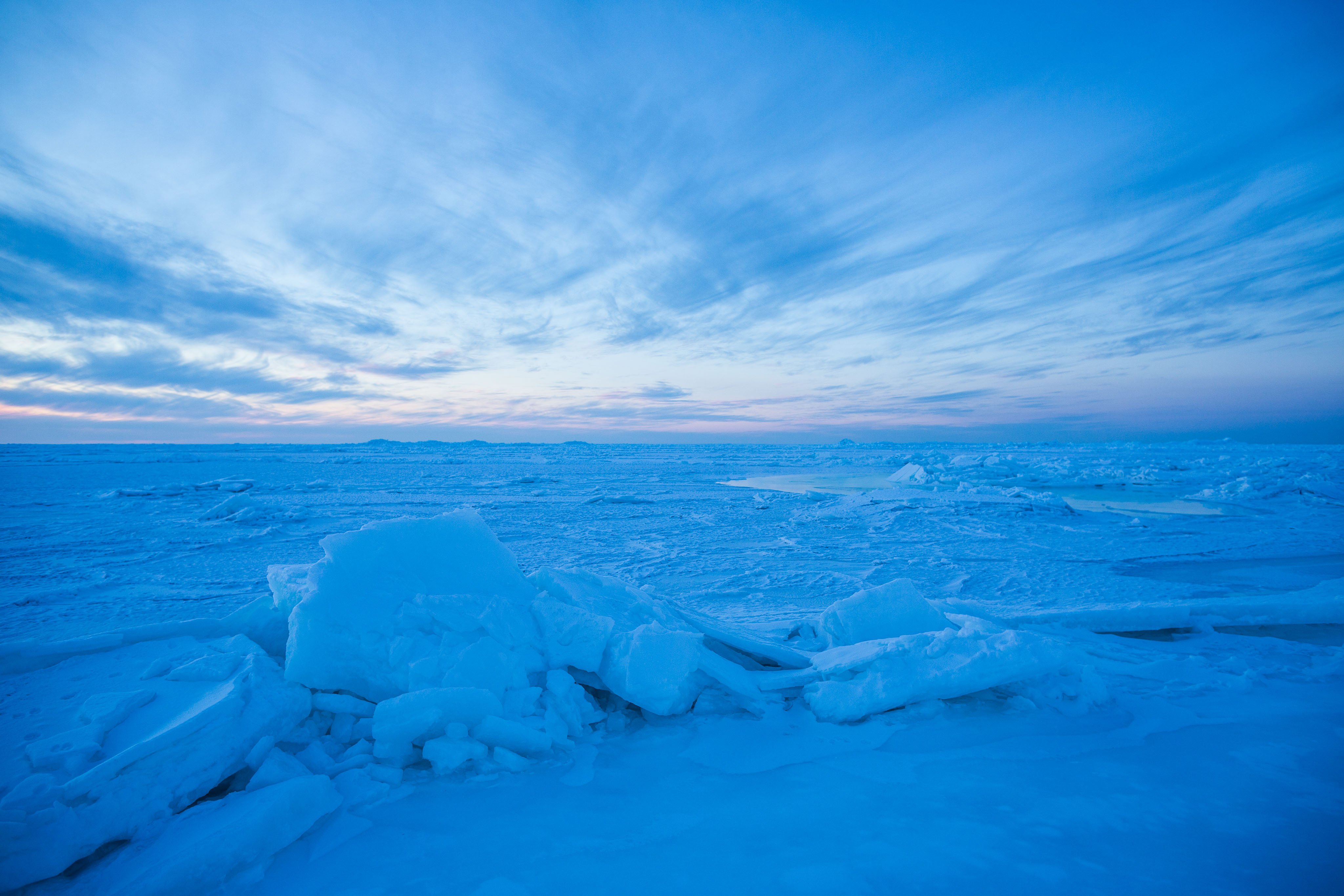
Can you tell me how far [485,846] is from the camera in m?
2.12

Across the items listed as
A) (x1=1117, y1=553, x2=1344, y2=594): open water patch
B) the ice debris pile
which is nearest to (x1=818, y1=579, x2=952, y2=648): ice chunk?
the ice debris pile

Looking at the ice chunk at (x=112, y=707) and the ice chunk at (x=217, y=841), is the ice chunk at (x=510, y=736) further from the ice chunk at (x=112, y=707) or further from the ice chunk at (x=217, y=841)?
the ice chunk at (x=112, y=707)

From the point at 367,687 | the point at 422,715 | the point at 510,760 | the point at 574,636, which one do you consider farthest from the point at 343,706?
the point at 574,636

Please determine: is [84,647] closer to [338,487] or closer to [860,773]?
[860,773]

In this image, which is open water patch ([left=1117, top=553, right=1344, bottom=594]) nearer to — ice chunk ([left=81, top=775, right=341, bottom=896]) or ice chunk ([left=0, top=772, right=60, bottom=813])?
ice chunk ([left=81, top=775, right=341, bottom=896])

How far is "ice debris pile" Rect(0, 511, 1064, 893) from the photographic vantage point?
2.00 metres

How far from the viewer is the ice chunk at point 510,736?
2.61 m

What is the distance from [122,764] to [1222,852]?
4073 millimetres

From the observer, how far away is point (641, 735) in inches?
116

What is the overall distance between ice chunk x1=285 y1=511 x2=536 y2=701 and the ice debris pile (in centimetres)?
1

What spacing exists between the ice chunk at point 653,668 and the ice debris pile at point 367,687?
11 millimetres

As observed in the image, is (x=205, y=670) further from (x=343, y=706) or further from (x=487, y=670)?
(x=487, y=670)

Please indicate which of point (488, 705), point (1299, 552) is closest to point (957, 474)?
point (1299, 552)

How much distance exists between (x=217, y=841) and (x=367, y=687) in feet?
3.03
